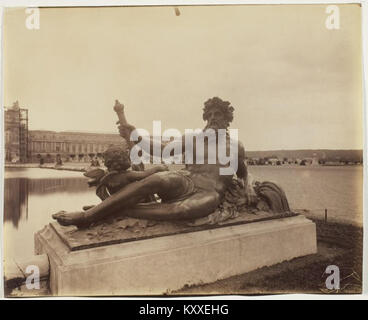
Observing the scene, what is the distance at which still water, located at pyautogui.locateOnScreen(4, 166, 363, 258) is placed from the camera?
371cm

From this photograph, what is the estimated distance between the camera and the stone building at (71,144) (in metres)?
3.71

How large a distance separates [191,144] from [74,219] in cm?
134

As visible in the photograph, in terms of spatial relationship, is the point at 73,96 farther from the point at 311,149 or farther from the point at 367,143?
the point at 367,143

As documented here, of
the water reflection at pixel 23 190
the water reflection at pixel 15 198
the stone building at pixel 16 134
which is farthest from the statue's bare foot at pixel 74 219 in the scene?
the stone building at pixel 16 134

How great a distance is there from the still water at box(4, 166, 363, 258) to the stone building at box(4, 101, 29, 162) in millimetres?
152

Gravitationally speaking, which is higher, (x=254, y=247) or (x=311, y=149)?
(x=311, y=149)

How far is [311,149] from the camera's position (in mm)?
4004

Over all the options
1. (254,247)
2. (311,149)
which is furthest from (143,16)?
(254,247)

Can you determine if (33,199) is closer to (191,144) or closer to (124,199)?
(124,199)

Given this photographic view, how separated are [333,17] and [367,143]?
137 cm

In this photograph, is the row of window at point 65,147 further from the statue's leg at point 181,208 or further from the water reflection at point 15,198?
the statue's leg at point 181,208

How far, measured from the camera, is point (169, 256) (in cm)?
351

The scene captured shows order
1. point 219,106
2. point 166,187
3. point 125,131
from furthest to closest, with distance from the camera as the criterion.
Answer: point 219,106 < point 125,131 < point 166,187

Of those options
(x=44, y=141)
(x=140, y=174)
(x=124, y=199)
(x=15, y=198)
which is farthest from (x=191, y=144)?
(x=15, y=198)
